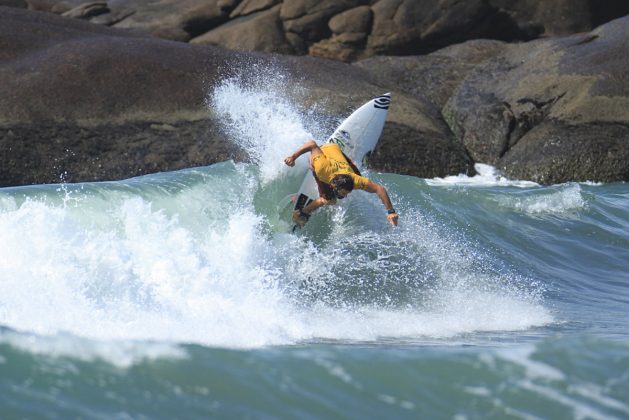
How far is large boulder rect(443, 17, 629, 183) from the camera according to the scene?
15461mm

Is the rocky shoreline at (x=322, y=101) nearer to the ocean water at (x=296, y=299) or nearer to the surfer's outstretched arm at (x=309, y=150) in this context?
the ocean water at (x=296, y=299)

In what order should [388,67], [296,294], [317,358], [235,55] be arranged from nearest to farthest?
[317,358], [296,294], [235,55], [388,67]

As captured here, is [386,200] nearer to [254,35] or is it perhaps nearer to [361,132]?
[361,132]

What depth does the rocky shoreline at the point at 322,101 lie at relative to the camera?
13.4m

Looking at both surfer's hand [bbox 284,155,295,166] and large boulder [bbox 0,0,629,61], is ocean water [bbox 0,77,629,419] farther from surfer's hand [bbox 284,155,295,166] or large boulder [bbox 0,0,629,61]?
large boulder [bbox 0,0,629,61]

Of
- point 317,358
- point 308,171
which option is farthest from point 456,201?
point 317,358

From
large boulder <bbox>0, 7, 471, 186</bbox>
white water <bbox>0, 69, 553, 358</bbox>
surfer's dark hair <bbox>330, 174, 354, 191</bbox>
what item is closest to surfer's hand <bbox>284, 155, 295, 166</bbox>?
surfer's dark hair <bbox>330, 174, 354, 191</bbox>

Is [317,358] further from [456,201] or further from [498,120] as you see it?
[498,120]

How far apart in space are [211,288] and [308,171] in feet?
10.7

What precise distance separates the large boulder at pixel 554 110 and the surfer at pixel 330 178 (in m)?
6.26

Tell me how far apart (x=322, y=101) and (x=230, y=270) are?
7.03m

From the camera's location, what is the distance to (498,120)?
16.6 metres

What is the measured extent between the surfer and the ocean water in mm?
352

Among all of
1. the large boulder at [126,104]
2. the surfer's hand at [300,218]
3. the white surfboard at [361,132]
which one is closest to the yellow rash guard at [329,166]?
the surfer's hand at [300,218]
